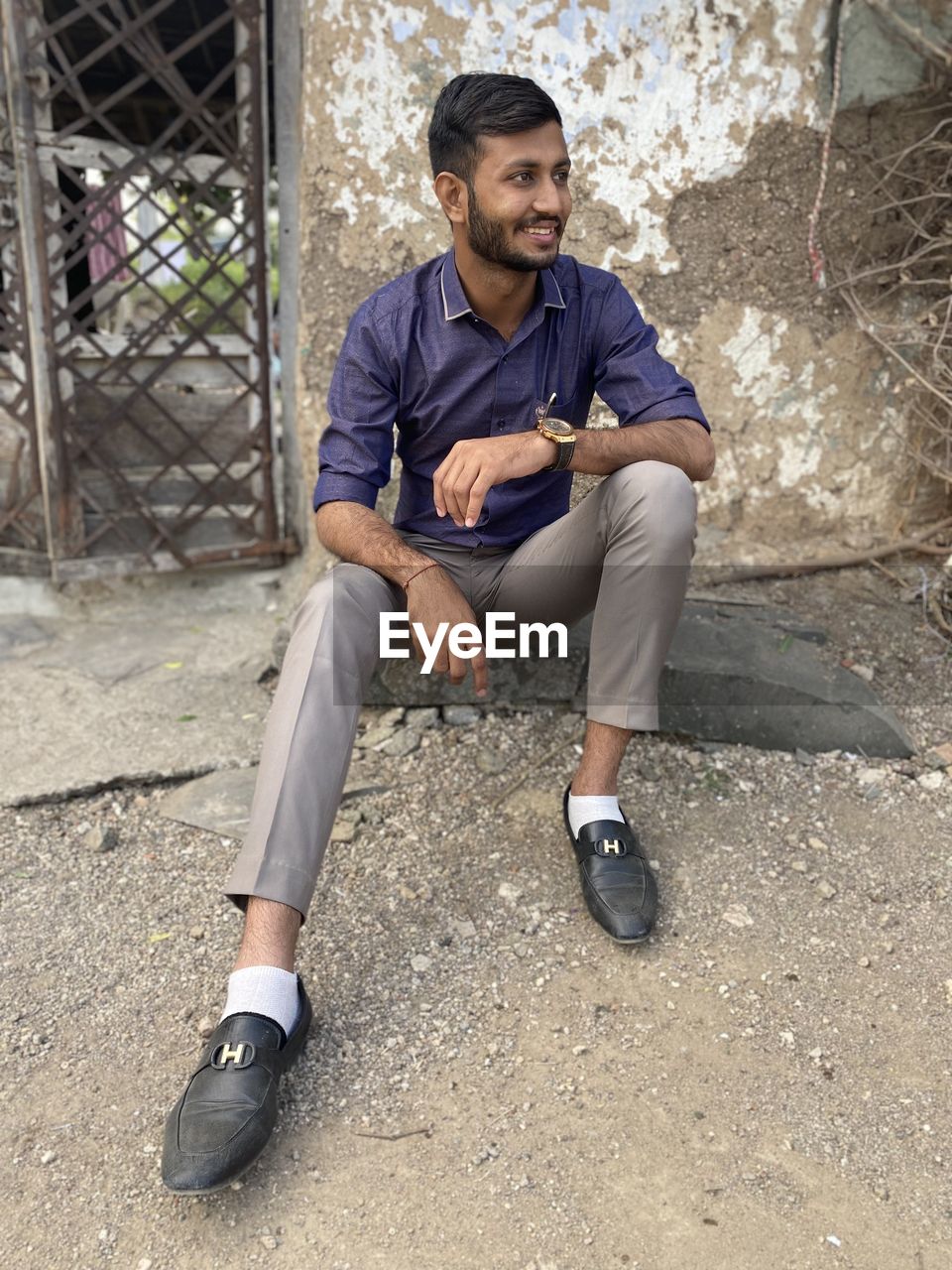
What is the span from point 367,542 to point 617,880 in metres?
0.85

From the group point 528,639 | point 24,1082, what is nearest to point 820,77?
point 528,639

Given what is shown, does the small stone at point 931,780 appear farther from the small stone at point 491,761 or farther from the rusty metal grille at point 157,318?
the rusty metal grille at point 157,318

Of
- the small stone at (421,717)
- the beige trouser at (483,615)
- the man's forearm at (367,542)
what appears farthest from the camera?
the small stone at (421,717)

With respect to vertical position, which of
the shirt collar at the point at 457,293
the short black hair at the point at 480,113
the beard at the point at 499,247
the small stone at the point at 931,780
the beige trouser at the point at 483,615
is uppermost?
the short black hair at the point at 480,113

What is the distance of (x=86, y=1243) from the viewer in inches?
57.2

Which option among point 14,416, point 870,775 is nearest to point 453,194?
point 870,775

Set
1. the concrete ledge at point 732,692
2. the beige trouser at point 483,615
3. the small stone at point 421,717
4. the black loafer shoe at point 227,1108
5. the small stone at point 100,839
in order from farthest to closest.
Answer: the small stone at point 421,717
the concrete ledge at point 732,692
the small stone at point 100,839
the beige trouser at point 483,615
the black loafer shoe at point 227,1108

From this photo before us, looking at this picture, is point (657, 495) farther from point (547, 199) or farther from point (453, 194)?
point (453, 194)

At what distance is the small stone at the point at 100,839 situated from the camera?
2.40 meters

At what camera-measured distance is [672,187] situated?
3.08 meters

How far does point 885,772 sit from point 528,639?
0.99 m

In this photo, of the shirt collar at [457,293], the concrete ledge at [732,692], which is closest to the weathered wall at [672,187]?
the concrete ledge at [732,692]

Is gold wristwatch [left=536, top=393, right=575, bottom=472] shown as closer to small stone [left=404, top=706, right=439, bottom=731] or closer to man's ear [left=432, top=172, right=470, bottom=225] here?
man's ear [left=432, top=172, right=470, bottom=225]

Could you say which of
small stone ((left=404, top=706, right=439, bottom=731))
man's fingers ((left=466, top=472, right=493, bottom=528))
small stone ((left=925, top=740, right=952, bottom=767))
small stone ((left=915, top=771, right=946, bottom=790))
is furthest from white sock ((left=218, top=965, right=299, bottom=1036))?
small stone ((left=925, top=740, right=952, bottom=767))
